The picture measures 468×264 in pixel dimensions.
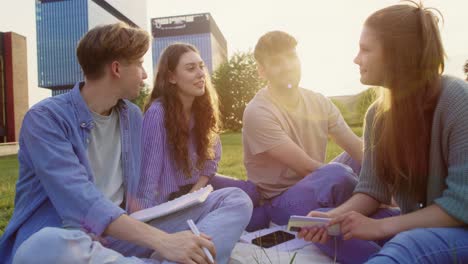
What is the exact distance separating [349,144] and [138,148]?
1.90 meters

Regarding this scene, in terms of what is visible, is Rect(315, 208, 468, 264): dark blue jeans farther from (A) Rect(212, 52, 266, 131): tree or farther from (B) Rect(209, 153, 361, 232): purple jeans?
(A) Rect(212, 52, 266, 131): tree

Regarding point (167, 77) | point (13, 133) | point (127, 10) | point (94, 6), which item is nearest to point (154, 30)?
point (127, 10)

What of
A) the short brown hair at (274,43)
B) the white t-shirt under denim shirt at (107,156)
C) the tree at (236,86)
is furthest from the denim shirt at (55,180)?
the tree at (236,86)

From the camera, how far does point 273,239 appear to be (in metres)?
3.04

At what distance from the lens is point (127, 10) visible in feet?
306

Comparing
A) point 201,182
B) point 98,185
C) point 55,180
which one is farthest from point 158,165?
point 55,180

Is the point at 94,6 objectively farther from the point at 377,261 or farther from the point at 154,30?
the point at 377,261

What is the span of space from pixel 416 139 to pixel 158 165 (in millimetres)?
1826

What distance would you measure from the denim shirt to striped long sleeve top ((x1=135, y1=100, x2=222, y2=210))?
721 mm

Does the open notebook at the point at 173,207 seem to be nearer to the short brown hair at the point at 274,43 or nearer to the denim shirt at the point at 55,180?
the denim shirt at the point at 55,180

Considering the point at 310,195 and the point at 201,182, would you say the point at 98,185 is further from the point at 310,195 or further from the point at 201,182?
the point at 310,195

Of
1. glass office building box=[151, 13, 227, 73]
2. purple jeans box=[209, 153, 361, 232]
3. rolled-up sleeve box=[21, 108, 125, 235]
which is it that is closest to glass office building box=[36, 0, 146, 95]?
glass office building box=[151, 13, 227, 73]

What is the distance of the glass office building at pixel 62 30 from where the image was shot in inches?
3078

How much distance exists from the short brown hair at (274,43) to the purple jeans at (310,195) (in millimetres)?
1079
